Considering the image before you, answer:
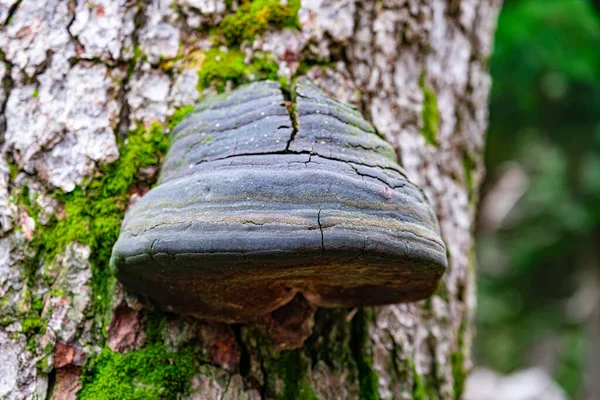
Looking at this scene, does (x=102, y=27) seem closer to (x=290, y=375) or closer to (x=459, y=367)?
(x=290, y=375)

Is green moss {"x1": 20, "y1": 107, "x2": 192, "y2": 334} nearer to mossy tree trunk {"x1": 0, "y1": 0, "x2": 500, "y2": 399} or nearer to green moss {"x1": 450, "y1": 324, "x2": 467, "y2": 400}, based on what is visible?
mossy tree trunk {"x1": 0, "y1": 0, "x2": 500, "y2": 399}

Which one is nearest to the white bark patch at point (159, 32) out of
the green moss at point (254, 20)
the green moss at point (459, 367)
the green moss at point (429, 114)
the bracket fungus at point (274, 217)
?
the green moss at point (254, 20)

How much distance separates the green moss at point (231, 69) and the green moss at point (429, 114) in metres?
0.63

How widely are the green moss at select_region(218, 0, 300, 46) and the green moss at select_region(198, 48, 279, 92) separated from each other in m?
0.05

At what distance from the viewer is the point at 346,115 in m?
1.34

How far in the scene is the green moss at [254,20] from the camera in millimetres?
1613

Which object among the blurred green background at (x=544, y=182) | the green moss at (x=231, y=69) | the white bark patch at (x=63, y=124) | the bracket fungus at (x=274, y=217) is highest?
the blurred green background at (x=544, y=182)

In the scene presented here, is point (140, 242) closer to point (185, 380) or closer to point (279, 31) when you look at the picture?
point (185, 380)

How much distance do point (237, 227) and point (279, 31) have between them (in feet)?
2.56

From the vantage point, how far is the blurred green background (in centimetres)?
671

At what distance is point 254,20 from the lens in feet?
5.30

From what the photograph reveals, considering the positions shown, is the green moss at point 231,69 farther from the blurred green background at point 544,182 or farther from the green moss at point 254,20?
the blurred green background at point 544,182

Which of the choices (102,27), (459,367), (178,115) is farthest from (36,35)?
(459,367)

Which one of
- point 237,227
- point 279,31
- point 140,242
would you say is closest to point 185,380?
point 140,242
